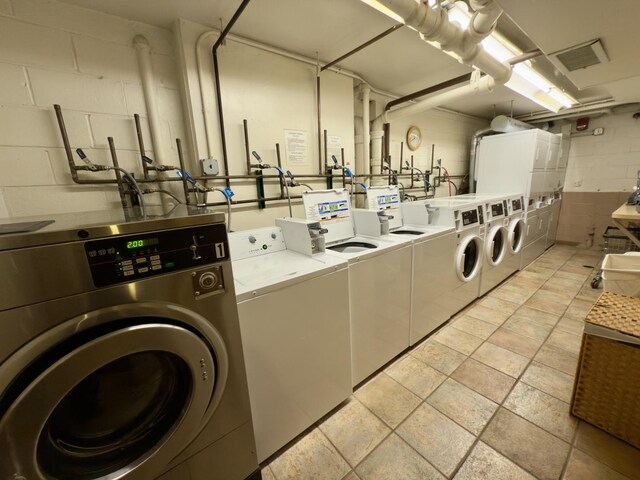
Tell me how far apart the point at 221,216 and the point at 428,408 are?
1592mm

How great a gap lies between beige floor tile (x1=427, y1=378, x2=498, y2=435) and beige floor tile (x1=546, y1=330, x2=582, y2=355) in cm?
97

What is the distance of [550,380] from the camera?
166cm

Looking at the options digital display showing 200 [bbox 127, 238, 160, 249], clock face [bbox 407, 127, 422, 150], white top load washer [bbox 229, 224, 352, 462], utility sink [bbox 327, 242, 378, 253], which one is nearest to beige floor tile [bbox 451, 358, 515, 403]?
white top load washer [bbox 229, 224, 352, 462]

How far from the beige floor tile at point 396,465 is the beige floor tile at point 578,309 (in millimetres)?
2194

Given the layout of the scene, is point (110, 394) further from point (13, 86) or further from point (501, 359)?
point (501, 359)

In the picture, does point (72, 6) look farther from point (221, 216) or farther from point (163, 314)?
point (163, 314)

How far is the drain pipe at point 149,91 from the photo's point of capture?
1572 millimetres

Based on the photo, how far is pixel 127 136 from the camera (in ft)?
5.28

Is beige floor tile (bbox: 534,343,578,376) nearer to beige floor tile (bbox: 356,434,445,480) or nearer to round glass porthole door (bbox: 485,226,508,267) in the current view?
round glass porthole door (bbox: 485,226,508,267)

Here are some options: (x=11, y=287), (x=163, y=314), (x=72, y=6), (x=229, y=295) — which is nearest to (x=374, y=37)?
(x=72, y=6)

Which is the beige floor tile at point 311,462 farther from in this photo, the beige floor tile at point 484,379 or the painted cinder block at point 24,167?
the painted cinder block at point 24,167

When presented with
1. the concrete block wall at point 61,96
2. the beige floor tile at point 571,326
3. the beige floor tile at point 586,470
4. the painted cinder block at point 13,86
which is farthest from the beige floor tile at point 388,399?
the painted cinder block at point 13,86

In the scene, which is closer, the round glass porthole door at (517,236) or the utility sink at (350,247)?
the utility sink at (350,247)

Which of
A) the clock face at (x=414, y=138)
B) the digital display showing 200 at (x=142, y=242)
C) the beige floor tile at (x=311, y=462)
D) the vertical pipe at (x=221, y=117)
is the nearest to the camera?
the digital display showing 200 at (x=142, y=242)
